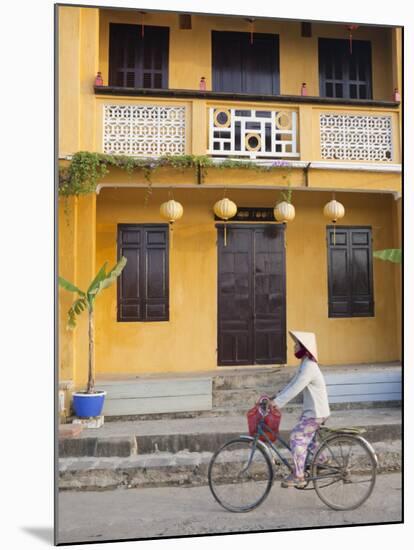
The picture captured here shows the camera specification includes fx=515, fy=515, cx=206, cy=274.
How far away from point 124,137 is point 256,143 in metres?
1.51

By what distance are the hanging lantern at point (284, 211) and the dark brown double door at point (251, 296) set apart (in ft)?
1.60

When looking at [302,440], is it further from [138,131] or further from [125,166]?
[138,131]

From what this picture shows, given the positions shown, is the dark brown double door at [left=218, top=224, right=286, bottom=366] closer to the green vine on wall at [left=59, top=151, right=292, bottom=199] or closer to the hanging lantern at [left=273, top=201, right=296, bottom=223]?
the hanging lantern at [left=273, top=201, right=296, bottom=223]

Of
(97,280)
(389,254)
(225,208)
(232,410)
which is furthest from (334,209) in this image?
(97,280)

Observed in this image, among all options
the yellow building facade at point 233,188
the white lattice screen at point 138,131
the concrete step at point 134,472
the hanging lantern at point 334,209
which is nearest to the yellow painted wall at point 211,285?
the yellow building facade at point 233,188

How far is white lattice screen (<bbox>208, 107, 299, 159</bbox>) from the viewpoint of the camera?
229 inches

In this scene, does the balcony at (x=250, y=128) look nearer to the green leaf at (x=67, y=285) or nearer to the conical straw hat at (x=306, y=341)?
the green leaf at (x=67, y=285)

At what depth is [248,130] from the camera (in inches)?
231

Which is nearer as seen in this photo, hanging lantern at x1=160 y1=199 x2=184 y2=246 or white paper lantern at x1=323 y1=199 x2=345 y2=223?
hanging lantern at x1=160 y1=199 x2=184 y2=246

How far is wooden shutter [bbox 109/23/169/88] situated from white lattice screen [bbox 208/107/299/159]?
1285 millimetres

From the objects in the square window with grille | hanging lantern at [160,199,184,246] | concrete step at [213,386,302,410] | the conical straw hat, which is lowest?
concrete step at [213,386,302,410]

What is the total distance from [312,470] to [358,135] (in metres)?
3.78

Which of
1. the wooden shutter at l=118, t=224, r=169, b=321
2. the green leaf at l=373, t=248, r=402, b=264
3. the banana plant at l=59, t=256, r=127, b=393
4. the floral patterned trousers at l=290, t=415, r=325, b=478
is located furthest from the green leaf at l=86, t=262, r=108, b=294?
the green leaf at l=373, t=248, r=402, b=264

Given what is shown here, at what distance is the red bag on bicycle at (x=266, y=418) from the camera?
429cm
